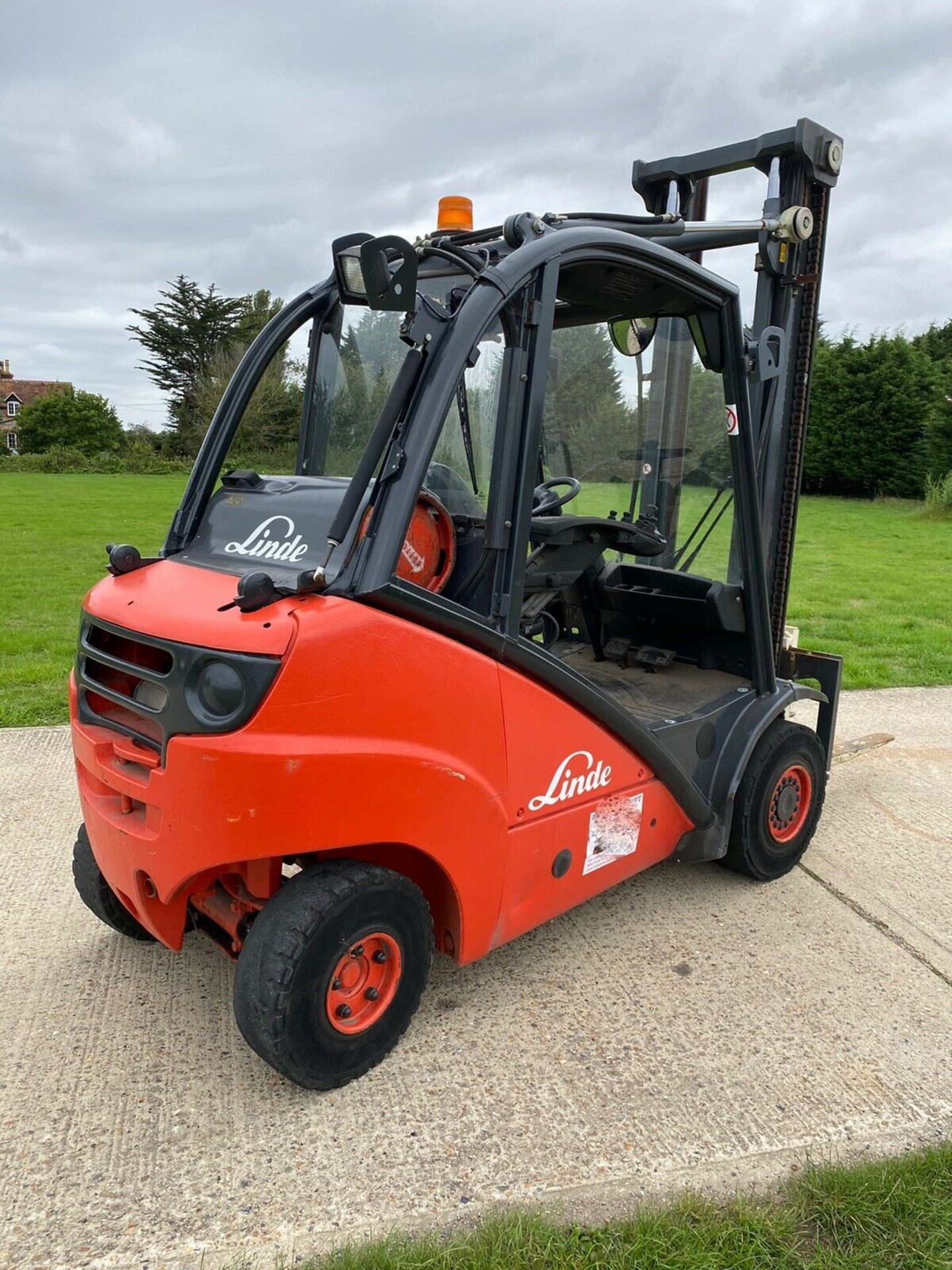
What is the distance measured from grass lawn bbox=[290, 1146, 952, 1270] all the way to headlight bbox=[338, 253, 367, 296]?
2174 millimetres

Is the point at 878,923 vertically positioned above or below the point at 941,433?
below

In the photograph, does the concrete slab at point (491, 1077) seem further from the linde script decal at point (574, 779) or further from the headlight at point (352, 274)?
the headlight at point (352, 274)

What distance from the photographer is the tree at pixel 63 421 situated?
184 feet

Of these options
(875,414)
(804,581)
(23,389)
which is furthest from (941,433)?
(23,389)

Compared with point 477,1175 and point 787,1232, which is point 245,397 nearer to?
point 477,1175

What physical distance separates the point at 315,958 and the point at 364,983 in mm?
261

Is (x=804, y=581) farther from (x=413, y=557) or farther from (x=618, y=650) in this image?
(x=413, y=557)

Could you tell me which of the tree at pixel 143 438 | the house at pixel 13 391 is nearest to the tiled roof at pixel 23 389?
the house at pixel 13 391

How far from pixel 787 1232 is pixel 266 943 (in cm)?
138

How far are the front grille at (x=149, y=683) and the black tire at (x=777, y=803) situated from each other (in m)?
2.16

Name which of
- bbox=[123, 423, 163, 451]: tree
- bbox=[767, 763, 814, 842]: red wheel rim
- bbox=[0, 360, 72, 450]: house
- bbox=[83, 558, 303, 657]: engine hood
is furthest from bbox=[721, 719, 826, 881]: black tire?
bbox=[0, 360, 72, 450]: house

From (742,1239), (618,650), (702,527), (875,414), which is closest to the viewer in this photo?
(742,1239)

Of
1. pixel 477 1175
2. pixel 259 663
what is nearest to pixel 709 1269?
pixel 477 1175

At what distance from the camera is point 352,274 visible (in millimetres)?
2412
